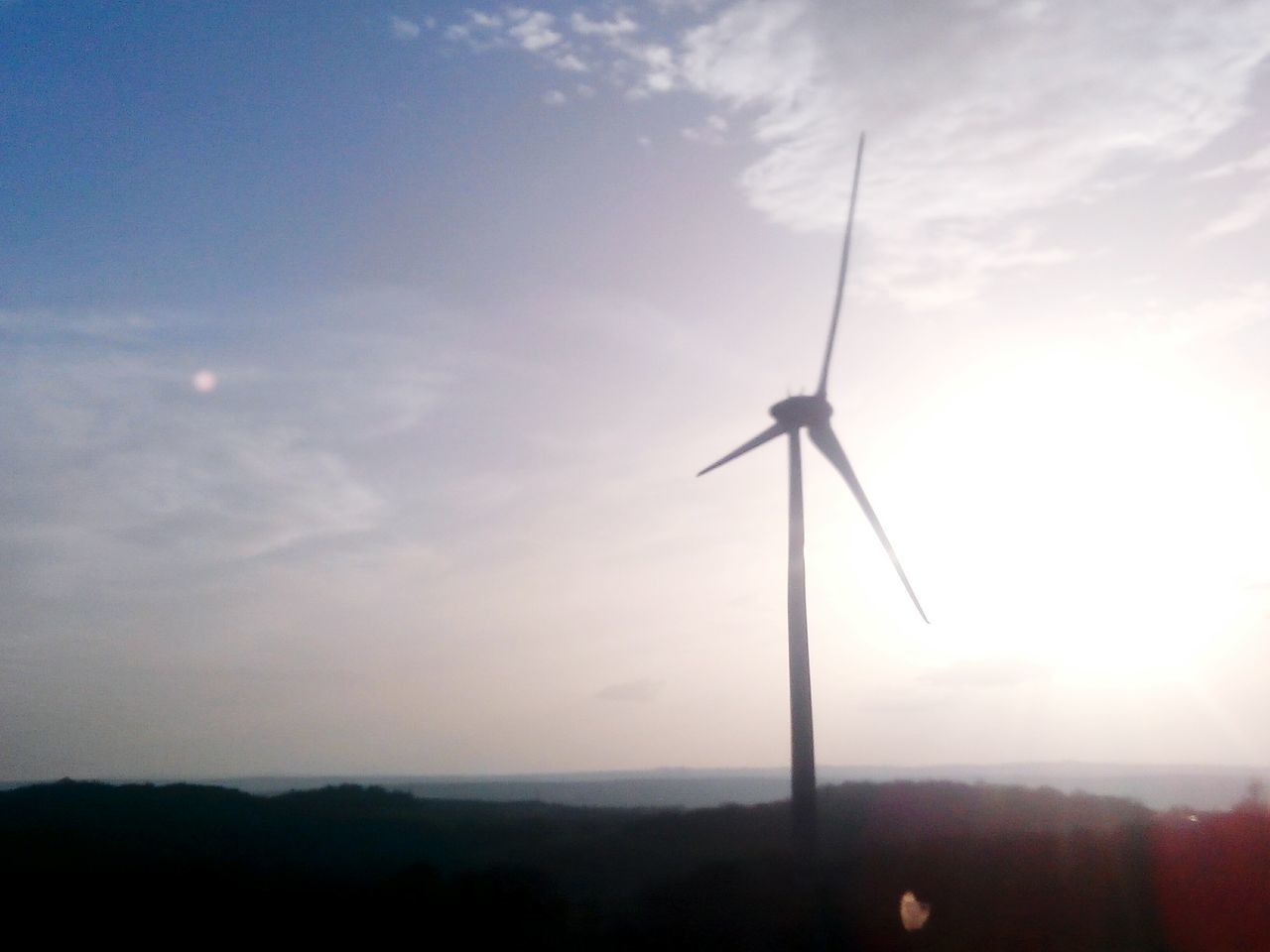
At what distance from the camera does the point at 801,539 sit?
1490 inches

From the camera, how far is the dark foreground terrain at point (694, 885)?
38656 mm

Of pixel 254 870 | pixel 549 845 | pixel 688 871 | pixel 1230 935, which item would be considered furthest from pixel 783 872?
pixel 254 870

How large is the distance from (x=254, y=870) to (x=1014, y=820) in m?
39.8

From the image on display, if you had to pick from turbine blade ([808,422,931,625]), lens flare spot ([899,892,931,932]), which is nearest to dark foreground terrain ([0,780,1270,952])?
lens flare spot ([899,892,931,932])

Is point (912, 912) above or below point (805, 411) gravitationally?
below

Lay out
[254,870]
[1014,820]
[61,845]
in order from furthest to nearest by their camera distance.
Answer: [1014,820] < [61,845] < [254,870]

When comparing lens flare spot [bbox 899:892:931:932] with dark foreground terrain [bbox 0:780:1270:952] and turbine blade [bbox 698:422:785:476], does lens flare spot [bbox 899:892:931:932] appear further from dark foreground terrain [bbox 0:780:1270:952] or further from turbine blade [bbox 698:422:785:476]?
Result: turbine blade [bbox 698:422:785:476]

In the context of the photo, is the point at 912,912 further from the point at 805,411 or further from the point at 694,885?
the point at 805,411

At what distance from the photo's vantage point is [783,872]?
44.2 m

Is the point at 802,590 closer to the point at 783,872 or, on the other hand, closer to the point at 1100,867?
the point at 783,872

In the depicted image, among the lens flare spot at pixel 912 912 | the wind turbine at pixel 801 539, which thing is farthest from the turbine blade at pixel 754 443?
the lens flare spot at pixel 912 912

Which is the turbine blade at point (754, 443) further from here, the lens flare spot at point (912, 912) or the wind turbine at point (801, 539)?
the lens flare spot at point (912, 912)

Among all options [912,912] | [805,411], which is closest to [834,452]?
[805,411]

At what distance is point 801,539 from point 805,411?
613 cm
